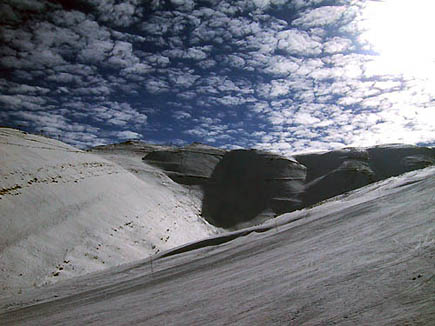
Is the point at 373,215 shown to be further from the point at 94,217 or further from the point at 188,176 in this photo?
the point at 188,176

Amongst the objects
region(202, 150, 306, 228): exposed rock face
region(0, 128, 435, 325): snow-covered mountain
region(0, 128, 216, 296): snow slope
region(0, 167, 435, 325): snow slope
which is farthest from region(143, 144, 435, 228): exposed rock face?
region(0, 167, 435, 325): snow slope

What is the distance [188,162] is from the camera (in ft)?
156

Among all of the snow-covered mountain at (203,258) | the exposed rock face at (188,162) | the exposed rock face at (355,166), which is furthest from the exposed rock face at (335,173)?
the snow-covered mountain at (203,258)

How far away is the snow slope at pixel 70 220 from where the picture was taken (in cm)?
1375

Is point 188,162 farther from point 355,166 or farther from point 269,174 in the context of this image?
point 355,166

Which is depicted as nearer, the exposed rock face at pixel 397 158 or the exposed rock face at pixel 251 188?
the exposed rock face at pixel 251 188

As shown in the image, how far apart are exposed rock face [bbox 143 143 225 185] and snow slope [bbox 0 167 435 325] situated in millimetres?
35810

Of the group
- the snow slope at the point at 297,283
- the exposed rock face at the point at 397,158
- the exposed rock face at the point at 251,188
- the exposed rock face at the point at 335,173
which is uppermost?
the snow slope at the point at 297,283

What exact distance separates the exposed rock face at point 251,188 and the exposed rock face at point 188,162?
50.7 inches

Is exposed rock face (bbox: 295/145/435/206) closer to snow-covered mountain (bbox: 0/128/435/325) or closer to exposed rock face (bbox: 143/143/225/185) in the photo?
exposed rock face (bbox: 143/143/225/185)

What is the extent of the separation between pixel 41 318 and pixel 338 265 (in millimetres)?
4665

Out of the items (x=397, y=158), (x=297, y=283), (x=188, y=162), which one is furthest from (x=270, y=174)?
(x=297, y=283)

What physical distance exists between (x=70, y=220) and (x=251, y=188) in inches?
1149

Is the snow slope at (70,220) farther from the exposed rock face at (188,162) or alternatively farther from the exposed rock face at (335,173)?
the exposed rock face at (335,173)
